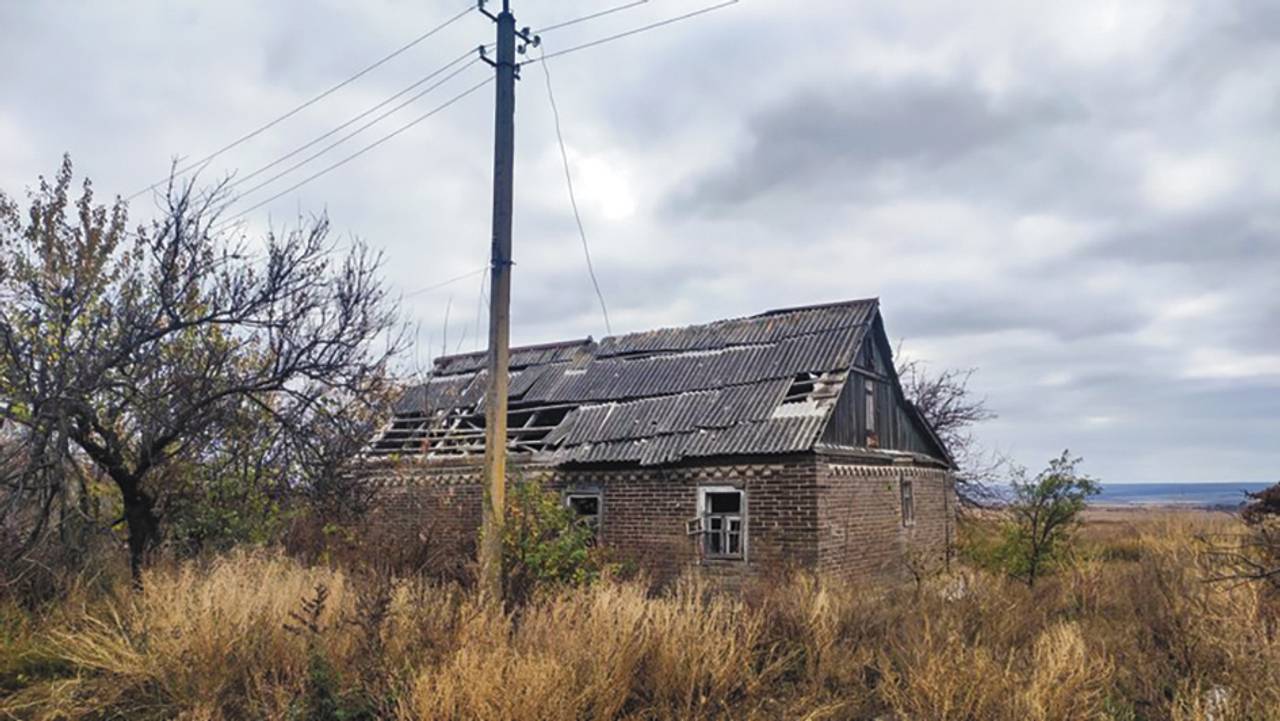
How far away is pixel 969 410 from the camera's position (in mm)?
29219

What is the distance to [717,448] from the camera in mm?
14242

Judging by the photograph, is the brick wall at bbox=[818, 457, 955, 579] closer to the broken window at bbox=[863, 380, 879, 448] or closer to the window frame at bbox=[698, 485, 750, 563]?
the broken window at bbox=[863, 380, 879, 448]

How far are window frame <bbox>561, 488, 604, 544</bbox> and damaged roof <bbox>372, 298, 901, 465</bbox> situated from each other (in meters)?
0.60

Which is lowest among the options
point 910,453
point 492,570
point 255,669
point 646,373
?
point 255,669

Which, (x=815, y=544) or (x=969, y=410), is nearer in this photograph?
(x=815, y=544)

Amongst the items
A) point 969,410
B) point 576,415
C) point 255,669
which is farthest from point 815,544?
point 969,410

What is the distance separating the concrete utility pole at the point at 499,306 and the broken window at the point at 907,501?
10858 mm

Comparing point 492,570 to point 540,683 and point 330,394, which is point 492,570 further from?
point 330,394

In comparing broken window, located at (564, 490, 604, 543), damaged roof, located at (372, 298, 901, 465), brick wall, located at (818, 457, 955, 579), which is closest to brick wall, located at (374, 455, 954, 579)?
brick wall, located at (818, 457, 955, 579)

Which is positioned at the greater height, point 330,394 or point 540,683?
point 330,394

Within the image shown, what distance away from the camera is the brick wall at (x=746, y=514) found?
13.4 metres

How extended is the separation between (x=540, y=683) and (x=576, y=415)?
1160 centimetres

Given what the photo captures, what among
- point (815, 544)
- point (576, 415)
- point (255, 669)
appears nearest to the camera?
point (255, 669)

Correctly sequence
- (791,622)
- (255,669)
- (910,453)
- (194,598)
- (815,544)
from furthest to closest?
(910,453) < (815,544) < (791,622) < (194,598) < (255,669)
